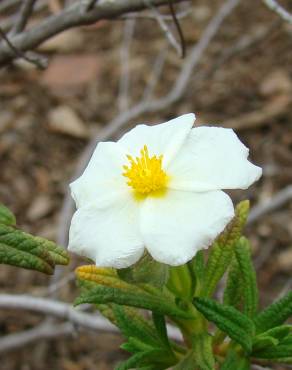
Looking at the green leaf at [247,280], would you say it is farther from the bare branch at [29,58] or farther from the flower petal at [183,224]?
the bare branch at [29,58]

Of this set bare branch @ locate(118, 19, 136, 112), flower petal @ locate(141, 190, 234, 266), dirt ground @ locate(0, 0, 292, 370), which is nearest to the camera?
flower petal @ locate(141, 190, 234, 266)

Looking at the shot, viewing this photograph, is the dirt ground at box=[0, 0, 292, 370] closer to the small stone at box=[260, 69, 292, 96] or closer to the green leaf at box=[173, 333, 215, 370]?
the small stone at box=[260, 69, 292, 96]

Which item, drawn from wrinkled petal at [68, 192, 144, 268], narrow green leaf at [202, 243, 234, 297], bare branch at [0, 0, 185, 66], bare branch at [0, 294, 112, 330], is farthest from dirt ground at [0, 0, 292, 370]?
wrinkled petal at [68, 192, 144, 268]

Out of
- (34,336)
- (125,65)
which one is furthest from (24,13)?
(125,65)

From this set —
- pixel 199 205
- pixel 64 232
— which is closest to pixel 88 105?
pixel 64 232

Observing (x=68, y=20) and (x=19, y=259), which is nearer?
(x=19, y=259)

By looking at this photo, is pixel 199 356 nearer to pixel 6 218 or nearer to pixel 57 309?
pixel 6 218
